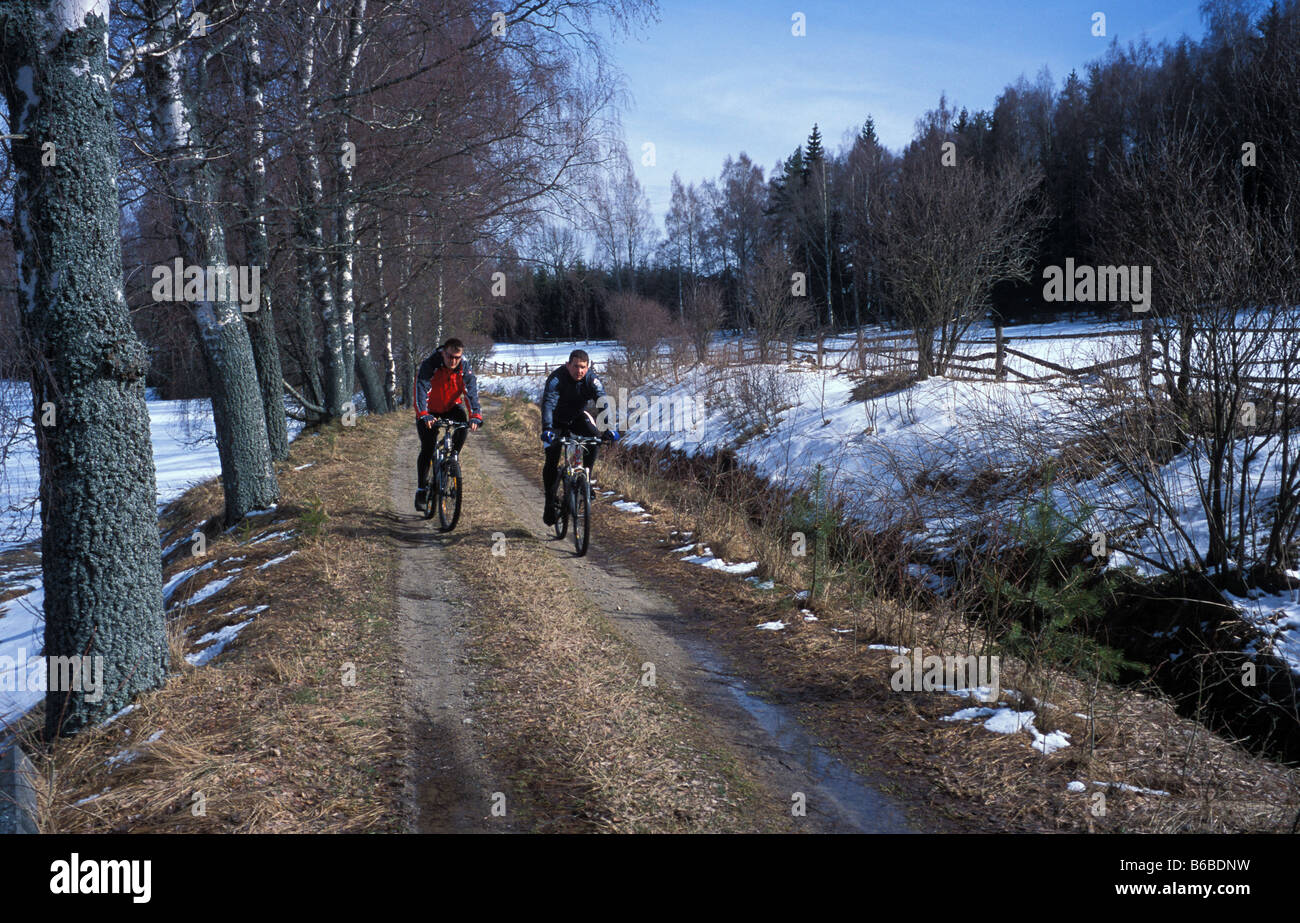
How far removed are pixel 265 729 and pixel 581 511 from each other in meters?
4.56

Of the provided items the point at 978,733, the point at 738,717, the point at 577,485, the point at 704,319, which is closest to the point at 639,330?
the point at 704,319

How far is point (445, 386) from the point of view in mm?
8484

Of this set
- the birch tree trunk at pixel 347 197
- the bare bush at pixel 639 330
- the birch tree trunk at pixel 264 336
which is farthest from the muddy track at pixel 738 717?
the bare bush at pixel 639 330

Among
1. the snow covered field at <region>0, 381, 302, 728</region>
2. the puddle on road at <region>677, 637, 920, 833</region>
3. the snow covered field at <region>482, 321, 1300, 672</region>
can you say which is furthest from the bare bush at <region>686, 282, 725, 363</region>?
the puddle on road at <region>677, 637, 920, 833</region>

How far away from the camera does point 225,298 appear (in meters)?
8.75

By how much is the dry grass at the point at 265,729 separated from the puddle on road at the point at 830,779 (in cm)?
207

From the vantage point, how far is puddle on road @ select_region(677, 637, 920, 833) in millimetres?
3490

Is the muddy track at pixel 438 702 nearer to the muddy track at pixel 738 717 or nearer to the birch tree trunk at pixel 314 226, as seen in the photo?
the muddy track at pixel 738 717

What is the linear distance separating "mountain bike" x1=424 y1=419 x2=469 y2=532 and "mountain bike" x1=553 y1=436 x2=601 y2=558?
3.98ft

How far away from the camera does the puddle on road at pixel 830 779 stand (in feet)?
11.5

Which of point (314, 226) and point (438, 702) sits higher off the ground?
point (314, 226)

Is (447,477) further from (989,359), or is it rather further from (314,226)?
(989,359)

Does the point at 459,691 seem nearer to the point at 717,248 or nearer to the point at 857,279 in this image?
the point at 857,279

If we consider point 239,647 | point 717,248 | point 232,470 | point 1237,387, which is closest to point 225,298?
point 232,470
